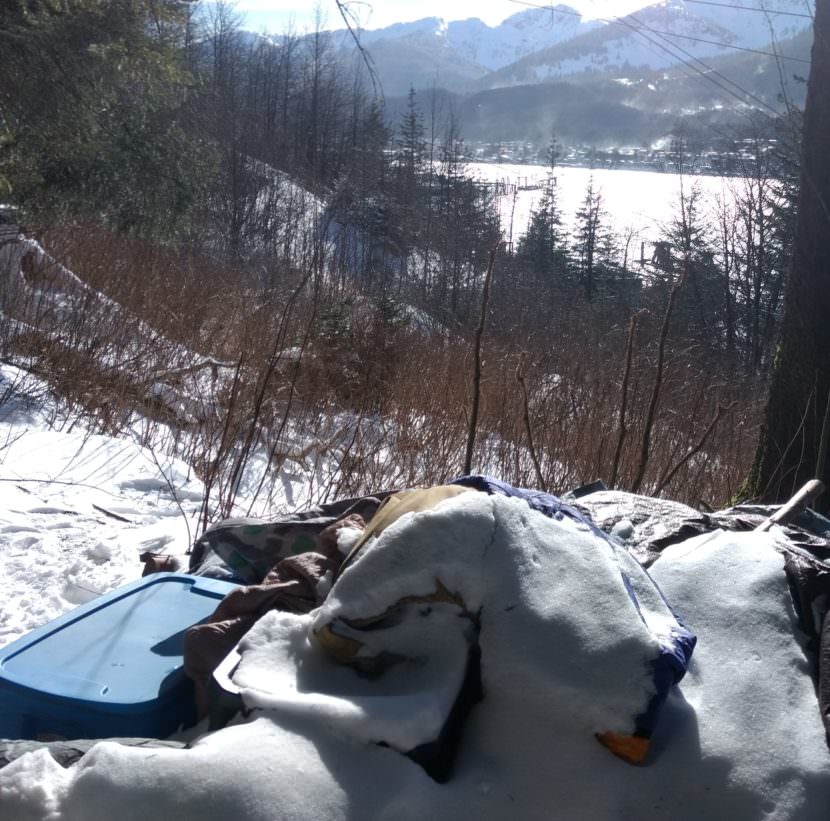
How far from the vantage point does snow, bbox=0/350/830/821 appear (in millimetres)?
1278

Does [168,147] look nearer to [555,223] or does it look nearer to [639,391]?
[639,391]

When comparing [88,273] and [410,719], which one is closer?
[410,719]

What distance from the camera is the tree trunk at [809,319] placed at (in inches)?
161

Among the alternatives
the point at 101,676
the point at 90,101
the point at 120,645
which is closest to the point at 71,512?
the point at 120,645

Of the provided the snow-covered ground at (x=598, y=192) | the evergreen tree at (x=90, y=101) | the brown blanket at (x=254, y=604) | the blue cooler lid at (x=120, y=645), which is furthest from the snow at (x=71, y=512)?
the snow-covered ground at (x=598, y=192)

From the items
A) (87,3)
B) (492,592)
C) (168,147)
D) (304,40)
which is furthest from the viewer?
(304,40)

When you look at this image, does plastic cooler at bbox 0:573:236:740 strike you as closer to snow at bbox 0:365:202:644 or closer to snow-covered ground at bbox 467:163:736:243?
snow at bbox 0:365:202:644

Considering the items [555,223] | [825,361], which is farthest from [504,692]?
[555,223]

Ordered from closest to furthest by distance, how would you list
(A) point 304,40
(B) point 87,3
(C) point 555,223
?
(B) point 87,3
(C) point 555,223
(A) point 304,40

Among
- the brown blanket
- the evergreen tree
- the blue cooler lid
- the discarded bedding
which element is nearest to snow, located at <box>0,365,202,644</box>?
the blue cooler lid

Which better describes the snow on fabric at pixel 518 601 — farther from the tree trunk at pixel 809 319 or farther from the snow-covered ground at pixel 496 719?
the tree trunk at pixel 809 319

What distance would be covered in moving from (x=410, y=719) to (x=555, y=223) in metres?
36.6

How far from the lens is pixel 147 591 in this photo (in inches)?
86.7

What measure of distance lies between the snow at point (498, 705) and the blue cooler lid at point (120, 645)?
32 cm
